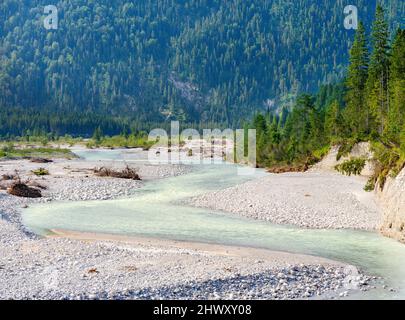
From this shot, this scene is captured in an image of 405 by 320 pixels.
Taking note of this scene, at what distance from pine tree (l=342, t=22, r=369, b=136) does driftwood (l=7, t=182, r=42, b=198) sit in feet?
141

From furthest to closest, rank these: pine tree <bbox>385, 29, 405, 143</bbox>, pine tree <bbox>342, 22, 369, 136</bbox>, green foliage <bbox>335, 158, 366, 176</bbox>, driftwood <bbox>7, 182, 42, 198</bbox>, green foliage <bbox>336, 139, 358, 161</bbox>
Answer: pine tree <bbox>342, 22, 369, 136</bbox>, green foliage <bbox>336, 139, 358, 161</bbox>, green foliage <bbox>335, 158, 366, 176</bbox>, pine tree <bbox>385, 29, 405, 143</bbox>, driftwood <bbox>7, 182, 42, 198</bbox>

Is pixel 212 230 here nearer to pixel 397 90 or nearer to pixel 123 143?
pixel 397 90

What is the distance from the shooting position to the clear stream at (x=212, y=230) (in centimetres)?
2448

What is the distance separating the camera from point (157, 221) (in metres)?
34.9

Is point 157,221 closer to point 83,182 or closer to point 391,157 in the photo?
point 391,157

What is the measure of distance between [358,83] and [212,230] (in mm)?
48671

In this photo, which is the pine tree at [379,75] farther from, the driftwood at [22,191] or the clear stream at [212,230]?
the driftwood at [22,191]

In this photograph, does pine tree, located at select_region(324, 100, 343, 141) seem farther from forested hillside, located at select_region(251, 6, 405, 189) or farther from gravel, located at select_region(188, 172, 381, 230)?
gravel, located at select_region(188, 172, 381, 230)

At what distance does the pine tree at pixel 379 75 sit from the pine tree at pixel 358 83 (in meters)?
3.24

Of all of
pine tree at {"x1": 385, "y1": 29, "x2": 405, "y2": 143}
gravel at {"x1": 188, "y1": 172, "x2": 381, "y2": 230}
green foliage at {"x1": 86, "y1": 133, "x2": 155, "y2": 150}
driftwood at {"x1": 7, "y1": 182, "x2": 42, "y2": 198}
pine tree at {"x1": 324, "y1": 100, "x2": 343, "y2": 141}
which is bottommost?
green foliage at {"x1": 86, "y1": 133, "x2": 155, "y2": 150}

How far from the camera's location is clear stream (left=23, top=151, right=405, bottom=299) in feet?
80.3

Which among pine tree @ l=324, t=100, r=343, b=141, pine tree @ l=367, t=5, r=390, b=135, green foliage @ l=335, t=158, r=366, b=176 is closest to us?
green foliage @ l=335, t=158, r=366, b=176

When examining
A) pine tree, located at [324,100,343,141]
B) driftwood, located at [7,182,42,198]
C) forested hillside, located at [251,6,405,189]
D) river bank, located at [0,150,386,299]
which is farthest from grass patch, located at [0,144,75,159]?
river bank, located at [0,150,386,299]

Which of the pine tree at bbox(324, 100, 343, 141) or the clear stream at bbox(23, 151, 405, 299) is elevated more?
the pine tree at bbox(324, 100, 343, 141)
